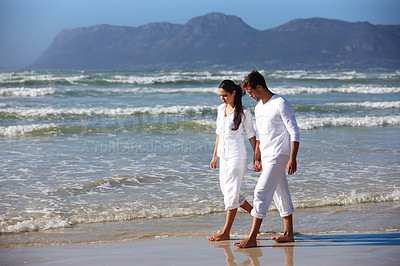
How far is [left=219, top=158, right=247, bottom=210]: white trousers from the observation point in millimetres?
4770

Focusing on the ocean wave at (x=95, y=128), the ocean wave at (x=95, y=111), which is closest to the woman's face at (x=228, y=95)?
the ocean wave at (x=95, y=128)

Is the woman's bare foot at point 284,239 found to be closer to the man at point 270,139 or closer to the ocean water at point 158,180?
the man at point 270,139

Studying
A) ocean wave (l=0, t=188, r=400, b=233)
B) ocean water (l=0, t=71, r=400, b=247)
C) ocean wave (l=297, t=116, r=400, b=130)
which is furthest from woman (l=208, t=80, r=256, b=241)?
ocean wave (l=297, t=116, r=400, b=130)

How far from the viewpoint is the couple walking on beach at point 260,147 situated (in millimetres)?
4453

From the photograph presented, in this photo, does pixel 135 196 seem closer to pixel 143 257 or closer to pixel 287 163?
pixel 143 257

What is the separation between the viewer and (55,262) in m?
4.26

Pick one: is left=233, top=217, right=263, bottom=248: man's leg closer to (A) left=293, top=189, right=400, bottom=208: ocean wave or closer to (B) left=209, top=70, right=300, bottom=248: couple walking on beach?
(B) left=209, top=70, right=300, bottom=248: couple walking on beach

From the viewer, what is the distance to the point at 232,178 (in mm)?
4820

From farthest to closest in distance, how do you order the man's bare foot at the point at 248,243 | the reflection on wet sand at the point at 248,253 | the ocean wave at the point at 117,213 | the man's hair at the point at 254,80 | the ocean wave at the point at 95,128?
the ocean wave at the point at 95,128, the ocean wave at the point at 117,213, the man's bare foot at the point at 248,243, the man's hair at the point at 254,80, the reflection on wet sand at the point at 248,253

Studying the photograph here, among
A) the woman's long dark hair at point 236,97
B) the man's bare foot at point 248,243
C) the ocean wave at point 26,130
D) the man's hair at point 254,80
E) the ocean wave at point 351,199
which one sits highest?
the man's hair at point 254,80

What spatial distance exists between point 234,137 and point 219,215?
1701 mm

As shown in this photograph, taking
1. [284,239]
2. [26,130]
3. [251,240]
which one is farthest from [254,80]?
[26,130]

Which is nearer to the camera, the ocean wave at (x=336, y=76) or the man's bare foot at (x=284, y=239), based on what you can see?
the man's bare foot at (x=284, y=239)

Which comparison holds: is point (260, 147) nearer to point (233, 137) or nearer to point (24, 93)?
point (233, 137)
